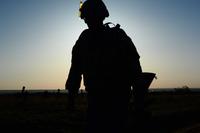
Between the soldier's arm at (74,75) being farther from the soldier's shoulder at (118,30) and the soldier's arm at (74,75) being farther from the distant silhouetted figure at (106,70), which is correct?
the soldier's shoulder at (118,30)

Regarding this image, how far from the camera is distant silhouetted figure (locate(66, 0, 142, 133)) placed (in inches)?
132

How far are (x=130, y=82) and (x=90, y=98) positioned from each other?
384 millimetres

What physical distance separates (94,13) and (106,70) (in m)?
0.56

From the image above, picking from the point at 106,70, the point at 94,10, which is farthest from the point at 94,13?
the point at 106,70

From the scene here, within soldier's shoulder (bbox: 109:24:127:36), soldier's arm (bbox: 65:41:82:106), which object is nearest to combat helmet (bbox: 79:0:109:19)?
soldier's shoulder (bbox: 109:24:127:36)

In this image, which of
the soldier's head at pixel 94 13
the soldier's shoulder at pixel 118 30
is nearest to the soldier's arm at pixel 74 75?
the soldier's head at pixel 94 13

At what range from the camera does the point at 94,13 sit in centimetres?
358

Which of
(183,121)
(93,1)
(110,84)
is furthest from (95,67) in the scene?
(183,121)

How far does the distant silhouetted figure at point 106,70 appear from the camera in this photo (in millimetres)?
3344

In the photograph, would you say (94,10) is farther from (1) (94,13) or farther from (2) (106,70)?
(2) (106,70)

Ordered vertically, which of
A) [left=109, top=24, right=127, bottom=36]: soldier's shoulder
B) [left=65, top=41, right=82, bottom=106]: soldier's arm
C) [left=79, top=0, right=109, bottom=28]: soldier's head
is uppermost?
[left=79, top=0, right=109, bottom=28]: soldier's head

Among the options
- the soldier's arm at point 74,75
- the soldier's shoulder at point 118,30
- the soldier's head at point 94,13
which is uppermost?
the soldier's head at point 94,13

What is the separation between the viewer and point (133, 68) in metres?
3.38

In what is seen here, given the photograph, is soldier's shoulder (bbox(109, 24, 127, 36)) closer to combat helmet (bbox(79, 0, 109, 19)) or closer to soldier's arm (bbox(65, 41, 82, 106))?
combat helmet (bbox(79, 0, 109, 19))
